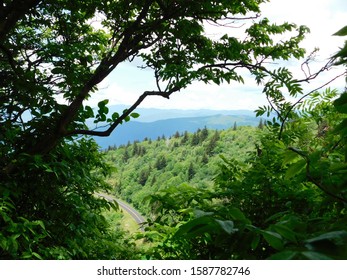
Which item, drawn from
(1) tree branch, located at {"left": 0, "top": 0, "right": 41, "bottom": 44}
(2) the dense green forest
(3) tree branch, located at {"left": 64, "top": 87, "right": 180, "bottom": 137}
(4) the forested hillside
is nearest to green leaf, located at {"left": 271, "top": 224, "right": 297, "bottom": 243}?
(2) the dense green forest

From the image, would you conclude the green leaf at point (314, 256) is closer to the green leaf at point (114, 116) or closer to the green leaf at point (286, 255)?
the green leaf at point (286, 255)

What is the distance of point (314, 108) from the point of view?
5.41 meters

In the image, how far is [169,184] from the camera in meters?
4.71

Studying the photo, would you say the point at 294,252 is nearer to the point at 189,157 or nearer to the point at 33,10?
the point at 33,10

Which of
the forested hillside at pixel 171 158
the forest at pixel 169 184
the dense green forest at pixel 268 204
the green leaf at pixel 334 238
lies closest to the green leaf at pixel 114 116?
the forest at pixel 169 184

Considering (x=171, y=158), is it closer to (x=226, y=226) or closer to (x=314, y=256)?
(x=226, y=226)

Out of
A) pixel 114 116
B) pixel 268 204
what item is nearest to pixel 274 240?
pixel 268 204

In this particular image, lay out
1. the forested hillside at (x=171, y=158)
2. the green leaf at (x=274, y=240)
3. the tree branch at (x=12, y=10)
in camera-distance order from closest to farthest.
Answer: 1. the green leaf at (x=274, y=240)
2. the tree branch at (x=12, y=10)
3. the forested hillside at (x=171, y=158)

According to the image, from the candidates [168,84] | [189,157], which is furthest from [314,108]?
[189,157]

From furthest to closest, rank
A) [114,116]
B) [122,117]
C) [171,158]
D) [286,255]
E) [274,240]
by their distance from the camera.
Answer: [171,158], [122,117], [114,116], [274,240], [286,255]

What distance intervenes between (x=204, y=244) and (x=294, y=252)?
2.33m

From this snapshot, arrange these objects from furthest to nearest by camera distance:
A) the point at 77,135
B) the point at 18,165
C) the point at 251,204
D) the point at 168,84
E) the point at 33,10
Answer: the point at 33,10, the point at 168,84, the point at 77,135, the point at 18,165, the point at 251,204

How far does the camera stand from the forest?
139cm

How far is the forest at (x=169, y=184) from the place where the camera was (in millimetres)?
1393
